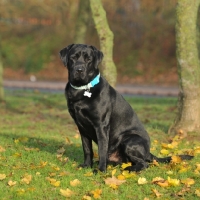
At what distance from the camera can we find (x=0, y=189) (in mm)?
5648

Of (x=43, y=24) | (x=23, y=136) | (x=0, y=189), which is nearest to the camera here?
(x=0, y=189)

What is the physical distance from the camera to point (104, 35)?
36.0 feet

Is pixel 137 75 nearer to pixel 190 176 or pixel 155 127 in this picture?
pixel 155 127

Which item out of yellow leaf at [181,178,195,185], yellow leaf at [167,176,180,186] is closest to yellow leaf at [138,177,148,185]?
yellow leaf at [167,176,180,186]

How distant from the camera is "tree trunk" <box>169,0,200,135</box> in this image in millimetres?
9406

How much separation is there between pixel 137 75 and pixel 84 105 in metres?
23.2

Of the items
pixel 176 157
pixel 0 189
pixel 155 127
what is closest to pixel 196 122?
pixel 155 127

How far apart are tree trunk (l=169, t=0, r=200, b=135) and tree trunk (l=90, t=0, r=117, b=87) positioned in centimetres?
199

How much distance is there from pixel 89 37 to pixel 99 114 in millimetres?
26646

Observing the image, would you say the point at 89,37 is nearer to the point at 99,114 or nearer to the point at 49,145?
the point at 49,145

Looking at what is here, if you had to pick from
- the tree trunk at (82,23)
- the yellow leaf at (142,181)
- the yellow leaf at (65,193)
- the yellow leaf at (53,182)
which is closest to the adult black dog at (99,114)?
the yellow leaf at (142,181)

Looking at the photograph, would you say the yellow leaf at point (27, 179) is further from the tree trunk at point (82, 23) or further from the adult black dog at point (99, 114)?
the tree trunk at point (82, 23)

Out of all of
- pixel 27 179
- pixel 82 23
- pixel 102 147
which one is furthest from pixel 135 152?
pixel 82 23

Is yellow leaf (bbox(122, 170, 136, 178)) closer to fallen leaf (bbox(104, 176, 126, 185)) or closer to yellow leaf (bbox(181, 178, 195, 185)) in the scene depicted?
fallen leaf (bbox(104, 176, 126, 185))
